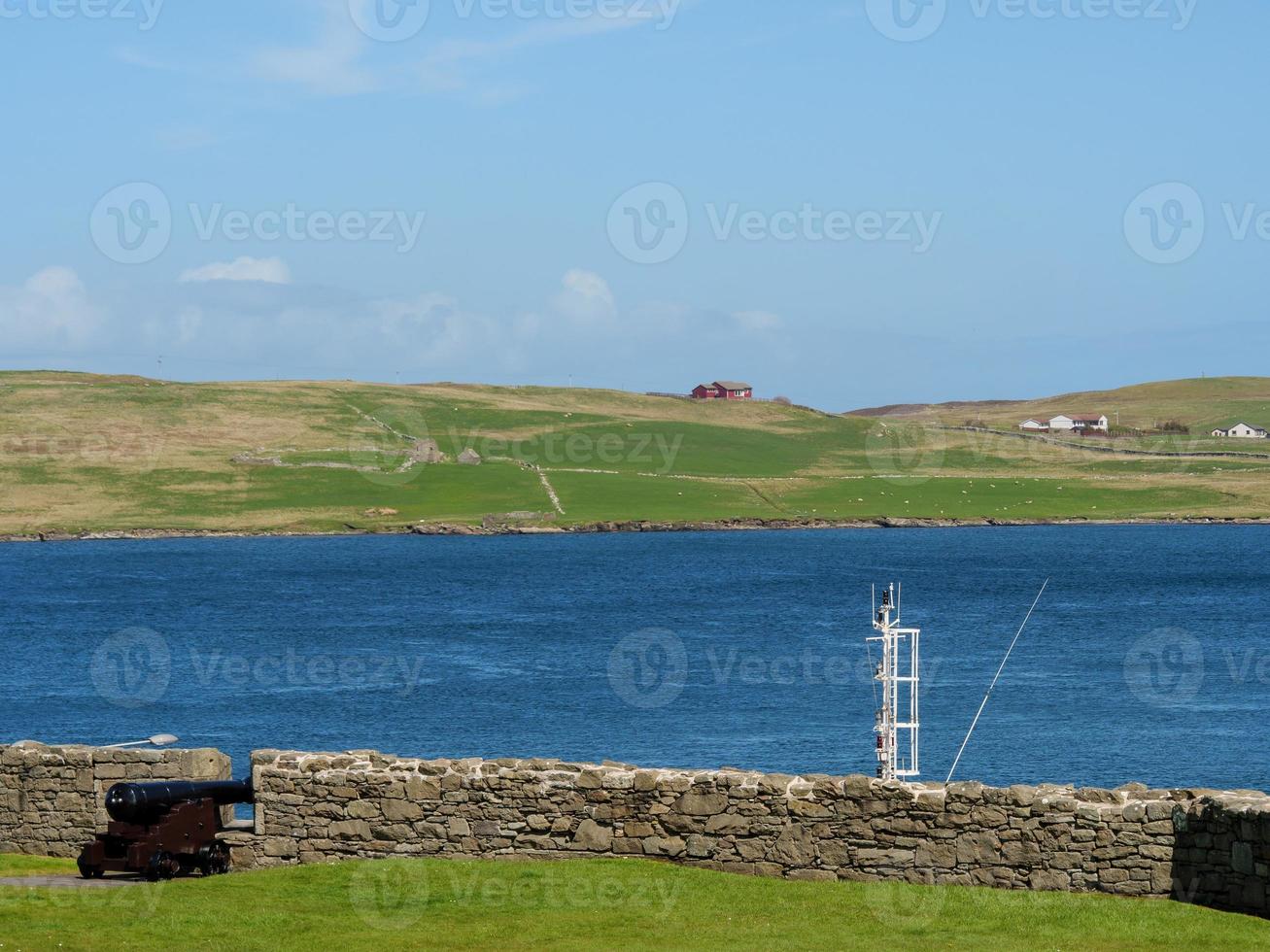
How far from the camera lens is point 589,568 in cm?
12194

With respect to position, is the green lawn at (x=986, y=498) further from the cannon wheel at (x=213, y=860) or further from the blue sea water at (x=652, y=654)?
the cannon wheel at (x=213, y=860)

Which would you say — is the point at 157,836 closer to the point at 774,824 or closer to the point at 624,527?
the point at 774,824

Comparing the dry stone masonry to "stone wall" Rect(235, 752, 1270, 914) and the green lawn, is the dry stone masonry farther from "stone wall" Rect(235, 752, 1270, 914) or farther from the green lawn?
the green lawn

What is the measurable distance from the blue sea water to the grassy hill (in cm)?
1274

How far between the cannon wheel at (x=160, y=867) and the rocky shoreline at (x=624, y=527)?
405 feet

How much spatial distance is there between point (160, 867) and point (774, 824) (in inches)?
313

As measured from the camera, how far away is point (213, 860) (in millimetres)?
21516

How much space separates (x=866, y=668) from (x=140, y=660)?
105ft

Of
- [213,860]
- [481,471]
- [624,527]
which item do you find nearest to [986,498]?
[624,527]

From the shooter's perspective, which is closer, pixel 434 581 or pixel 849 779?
pixel 849 779

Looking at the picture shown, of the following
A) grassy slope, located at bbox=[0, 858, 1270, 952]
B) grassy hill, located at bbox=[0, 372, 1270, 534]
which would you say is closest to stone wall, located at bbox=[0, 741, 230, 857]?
grassy slope, located at bbox=[0, 858, 1270, 952]

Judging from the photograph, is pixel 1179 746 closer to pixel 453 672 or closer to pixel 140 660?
pixel 453 672

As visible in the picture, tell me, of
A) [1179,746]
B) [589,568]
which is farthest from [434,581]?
[1179,746]

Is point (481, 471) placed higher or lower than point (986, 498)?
higher
